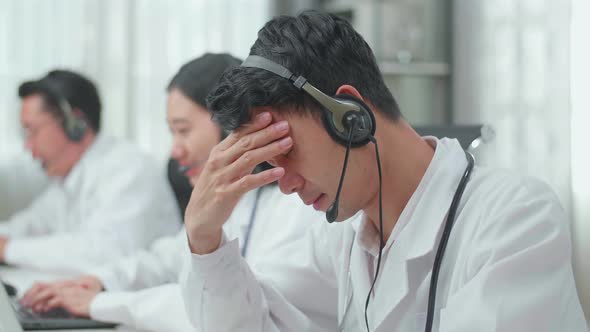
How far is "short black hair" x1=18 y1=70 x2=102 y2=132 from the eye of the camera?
2.65 m

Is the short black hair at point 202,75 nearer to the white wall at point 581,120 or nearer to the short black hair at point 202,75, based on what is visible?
the short black hair at point 202,75

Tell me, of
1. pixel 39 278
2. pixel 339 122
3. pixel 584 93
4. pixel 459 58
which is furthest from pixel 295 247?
pixel 459 58

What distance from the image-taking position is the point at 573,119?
2.75 meters

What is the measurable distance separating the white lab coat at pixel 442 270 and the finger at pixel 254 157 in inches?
4.8

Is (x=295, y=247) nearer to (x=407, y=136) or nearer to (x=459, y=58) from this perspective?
(x=407, y=136)

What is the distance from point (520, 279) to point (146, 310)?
2.15 feet

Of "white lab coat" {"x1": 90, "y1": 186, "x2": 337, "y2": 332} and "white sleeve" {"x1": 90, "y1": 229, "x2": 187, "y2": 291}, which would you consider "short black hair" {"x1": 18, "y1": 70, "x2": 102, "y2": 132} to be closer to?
"white sleeve" {"x1": 90, "y1": 229, "x2": 187, "y2": 291}

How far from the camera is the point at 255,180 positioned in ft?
3.18

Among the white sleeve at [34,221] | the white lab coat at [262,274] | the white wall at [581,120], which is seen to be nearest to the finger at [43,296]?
the white lab coat at [262,274]

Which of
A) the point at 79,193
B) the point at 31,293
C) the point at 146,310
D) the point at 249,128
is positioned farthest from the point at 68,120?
the point at 249,128

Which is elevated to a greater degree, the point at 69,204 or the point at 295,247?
the point at 295,247

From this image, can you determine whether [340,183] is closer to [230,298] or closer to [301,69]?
[301,69]

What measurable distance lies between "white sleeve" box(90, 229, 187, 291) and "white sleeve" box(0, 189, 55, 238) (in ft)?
2.96

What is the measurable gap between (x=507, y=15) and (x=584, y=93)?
567 mm
